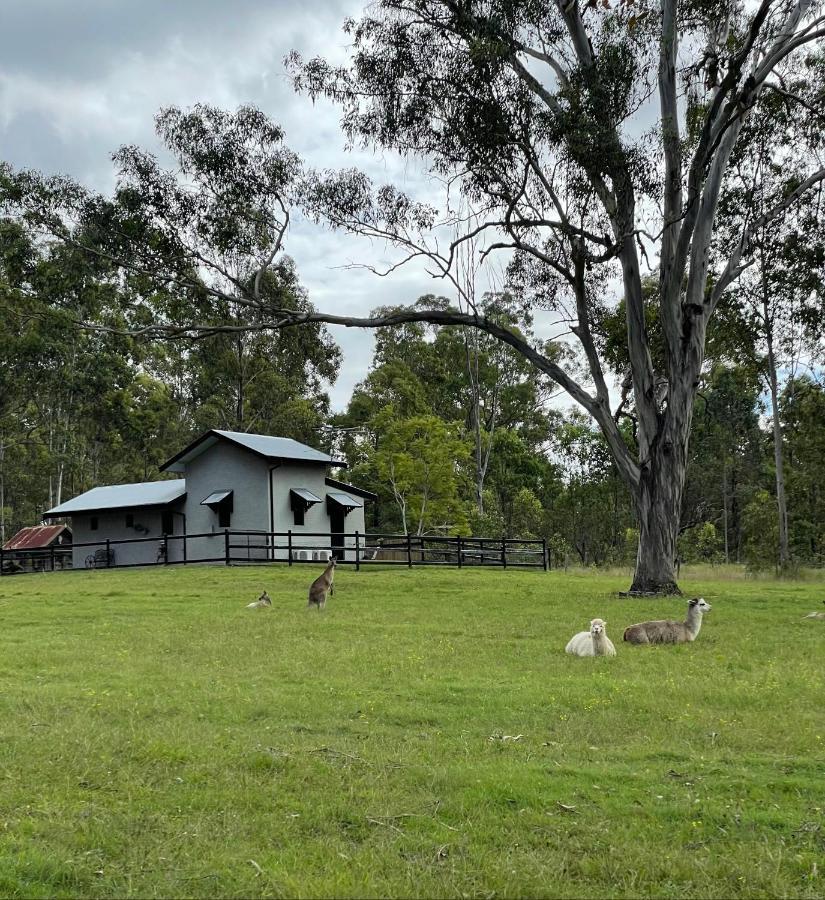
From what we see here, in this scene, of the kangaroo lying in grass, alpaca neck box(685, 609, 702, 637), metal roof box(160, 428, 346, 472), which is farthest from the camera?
metal roof box(160, 428, 346, 472)

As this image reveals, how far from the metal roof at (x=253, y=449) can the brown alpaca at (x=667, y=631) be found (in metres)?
23.5

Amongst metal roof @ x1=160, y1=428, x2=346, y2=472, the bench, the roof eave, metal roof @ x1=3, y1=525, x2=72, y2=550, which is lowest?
the bench

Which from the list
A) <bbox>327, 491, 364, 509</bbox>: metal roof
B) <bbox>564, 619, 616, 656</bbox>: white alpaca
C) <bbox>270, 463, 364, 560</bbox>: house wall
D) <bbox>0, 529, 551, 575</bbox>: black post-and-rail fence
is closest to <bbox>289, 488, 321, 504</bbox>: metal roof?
<bbox>270, 463, 364, 560</bbox>: house wall

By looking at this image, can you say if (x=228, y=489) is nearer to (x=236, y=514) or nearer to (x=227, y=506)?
(x=227, y=506)

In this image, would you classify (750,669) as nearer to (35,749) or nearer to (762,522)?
(35,749)

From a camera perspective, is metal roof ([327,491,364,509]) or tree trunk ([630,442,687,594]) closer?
tree trunk ([630,442,687,594])

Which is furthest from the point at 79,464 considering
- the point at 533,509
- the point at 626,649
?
the point at 626,649

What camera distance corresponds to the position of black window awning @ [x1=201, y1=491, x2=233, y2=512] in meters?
35.3

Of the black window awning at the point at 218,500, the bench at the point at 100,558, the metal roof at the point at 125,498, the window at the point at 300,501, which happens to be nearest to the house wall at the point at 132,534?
the bench at the point at 100,558

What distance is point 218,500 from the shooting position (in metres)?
35.2

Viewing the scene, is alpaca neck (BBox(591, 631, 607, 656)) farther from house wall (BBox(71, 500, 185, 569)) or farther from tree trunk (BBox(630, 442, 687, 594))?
house wall (BBox(71, 500, 185, 569))

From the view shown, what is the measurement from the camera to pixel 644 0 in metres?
20.9

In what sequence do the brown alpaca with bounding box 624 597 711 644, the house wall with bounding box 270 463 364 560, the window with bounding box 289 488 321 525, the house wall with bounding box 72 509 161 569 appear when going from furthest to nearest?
1. the house wall with bounding box 72 509 161 569
2. the window with bounding box 289 488 321 525
3. the house wall with bounding box 270 463 364 560
4. the brown alpaca with bounding box 624 597 711 644

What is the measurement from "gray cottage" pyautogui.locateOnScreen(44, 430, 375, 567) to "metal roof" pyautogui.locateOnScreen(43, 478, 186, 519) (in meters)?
0.06
